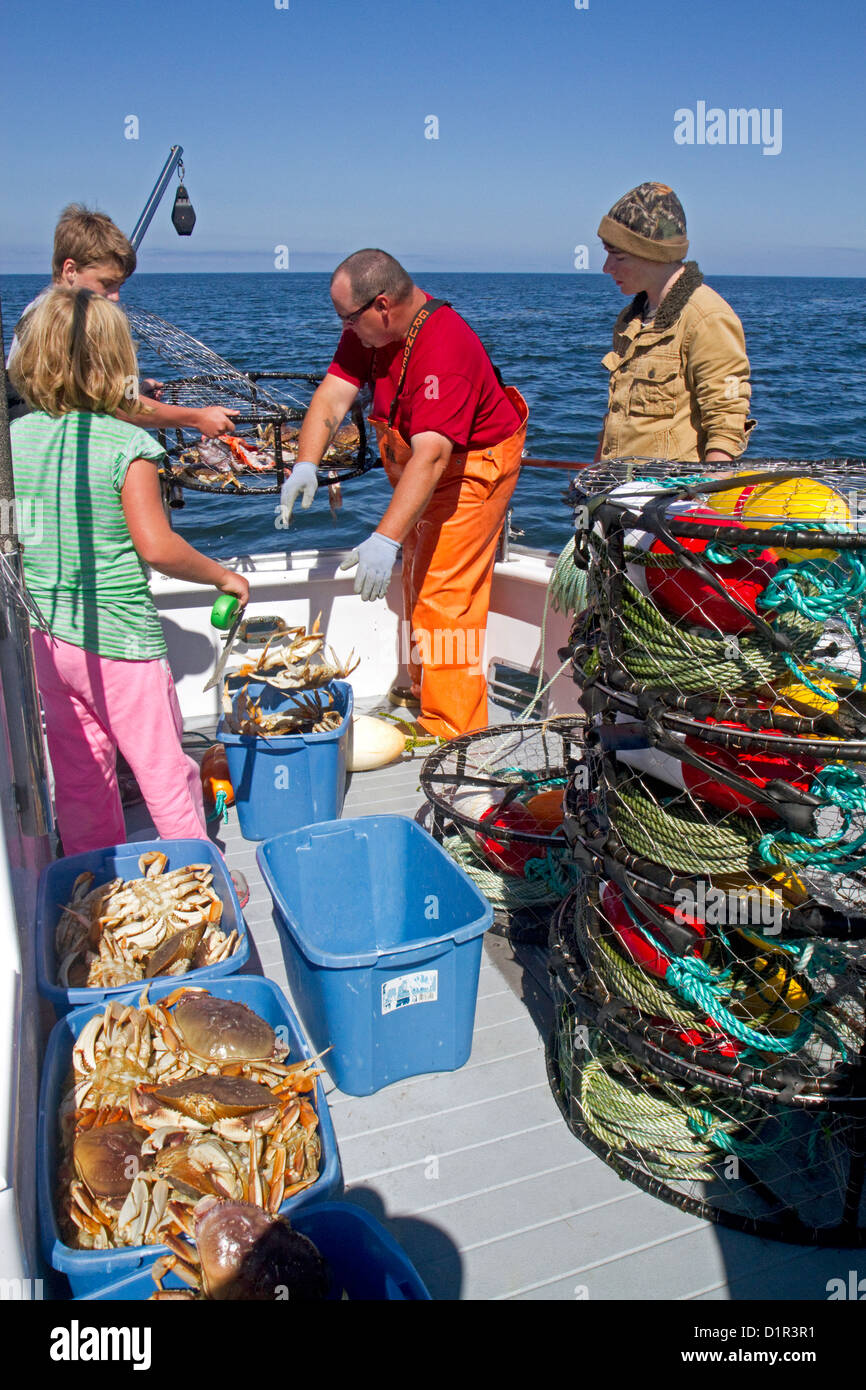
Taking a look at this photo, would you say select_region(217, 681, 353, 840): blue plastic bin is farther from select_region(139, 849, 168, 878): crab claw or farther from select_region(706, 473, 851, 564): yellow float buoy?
select_region(706, 473, 851, 564): yellow float buoy

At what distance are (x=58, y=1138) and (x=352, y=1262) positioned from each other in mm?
698

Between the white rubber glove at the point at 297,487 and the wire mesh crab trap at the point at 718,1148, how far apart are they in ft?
8.74

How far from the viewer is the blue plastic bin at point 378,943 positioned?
2.47 metres

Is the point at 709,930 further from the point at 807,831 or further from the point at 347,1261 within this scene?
Result: the point at 347,1261

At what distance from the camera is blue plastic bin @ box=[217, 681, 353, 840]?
3885mm

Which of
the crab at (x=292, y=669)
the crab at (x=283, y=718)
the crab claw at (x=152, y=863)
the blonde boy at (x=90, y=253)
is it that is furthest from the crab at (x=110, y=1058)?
the blonde boy at (x=90, y=253)

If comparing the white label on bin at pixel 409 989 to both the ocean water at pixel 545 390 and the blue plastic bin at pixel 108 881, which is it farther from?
the ocean water at pixel 545 390

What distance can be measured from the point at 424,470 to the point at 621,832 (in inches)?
84.6

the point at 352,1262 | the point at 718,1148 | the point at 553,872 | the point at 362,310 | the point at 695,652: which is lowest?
the point at 718,1148

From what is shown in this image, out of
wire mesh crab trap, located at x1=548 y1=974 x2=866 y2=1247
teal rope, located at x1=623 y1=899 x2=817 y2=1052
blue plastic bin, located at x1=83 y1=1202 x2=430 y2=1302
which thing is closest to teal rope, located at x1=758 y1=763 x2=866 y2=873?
teal rope, located at x1=623 y1=899 x2=817 y2=1052

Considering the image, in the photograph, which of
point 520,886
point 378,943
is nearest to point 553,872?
point 520,886

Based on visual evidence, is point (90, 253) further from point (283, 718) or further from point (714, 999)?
point (714, 999)

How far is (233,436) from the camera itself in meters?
4.76

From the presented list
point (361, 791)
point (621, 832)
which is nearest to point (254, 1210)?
point (621, 832)
